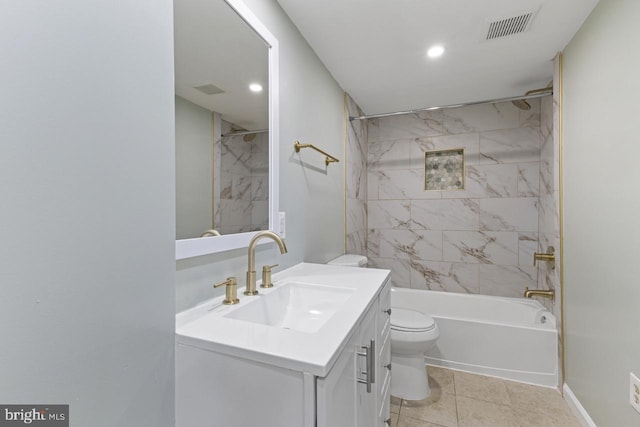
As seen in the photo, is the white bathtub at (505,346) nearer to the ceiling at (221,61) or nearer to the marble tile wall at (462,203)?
the marble tile wall at (462,203)

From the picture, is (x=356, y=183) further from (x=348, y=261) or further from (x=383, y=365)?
(x=383, y=365)

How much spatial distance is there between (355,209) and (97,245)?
2478 mm

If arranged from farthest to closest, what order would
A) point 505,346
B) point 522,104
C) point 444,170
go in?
point 444,170 → point 522,104 → point 505,346

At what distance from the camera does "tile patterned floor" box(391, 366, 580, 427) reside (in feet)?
5.57

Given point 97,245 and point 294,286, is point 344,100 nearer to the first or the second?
point 294,286

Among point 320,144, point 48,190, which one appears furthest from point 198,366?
point 320,144

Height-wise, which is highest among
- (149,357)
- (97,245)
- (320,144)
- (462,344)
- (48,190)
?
(320,144)

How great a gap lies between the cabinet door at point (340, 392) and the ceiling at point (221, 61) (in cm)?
96

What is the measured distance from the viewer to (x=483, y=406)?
1.84m

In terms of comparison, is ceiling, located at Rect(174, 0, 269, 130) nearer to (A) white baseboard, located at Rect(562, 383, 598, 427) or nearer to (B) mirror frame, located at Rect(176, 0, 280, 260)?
(B) mirror frame, located at Rect(176, 0, 280, 260)

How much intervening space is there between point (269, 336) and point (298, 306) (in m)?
0.51

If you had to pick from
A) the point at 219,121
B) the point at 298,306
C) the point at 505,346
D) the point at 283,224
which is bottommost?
the point at 505,346

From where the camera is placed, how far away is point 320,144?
2068 mm

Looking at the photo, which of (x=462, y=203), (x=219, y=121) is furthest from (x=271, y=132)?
(x=462, y=203)
